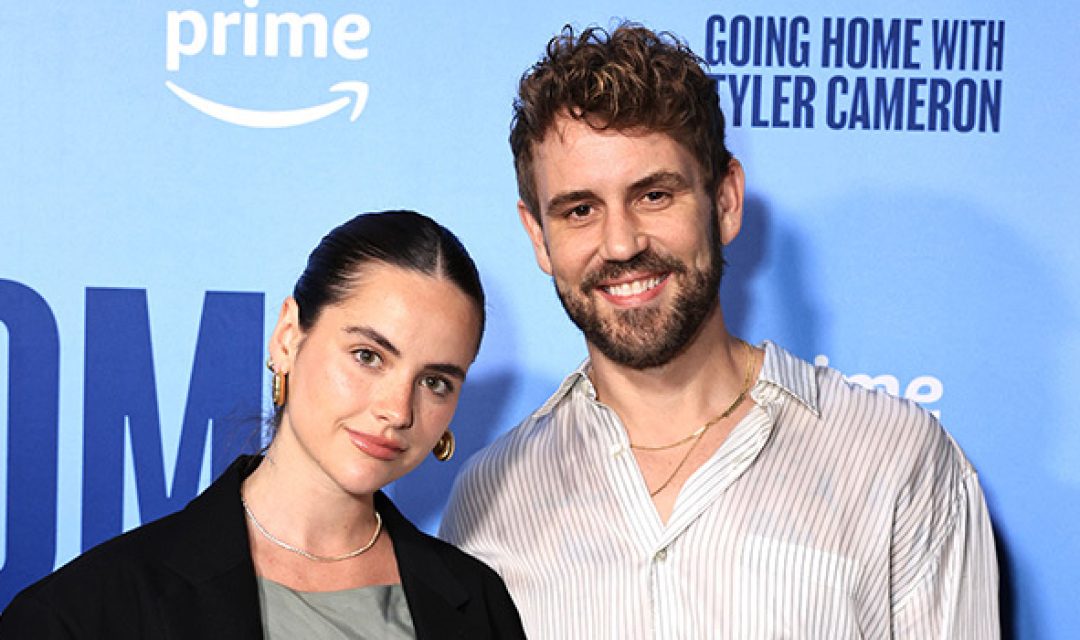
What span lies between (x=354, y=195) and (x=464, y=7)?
383mm

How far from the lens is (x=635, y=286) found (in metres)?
1.94

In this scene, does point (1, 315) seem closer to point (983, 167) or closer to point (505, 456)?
point (505, 456)

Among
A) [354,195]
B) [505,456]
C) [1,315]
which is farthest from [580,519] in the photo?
[1,315]

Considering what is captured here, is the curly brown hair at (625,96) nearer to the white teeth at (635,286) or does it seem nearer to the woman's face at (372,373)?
the white teeth at (635,286)

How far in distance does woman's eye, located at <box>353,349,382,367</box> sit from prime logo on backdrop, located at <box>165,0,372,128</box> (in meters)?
0.71

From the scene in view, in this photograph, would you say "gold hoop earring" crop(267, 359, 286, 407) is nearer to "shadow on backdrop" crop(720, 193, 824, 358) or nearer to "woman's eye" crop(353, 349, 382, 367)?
"woman's eye" crop(353, 349, 382, 367)

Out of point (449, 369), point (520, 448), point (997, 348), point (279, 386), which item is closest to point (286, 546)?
A: point (279, 386)

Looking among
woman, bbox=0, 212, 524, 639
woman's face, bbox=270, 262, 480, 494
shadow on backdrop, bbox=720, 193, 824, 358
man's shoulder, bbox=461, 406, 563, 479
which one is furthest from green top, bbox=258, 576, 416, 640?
shadow on backdrop, bbox=720, 193, 824, 358

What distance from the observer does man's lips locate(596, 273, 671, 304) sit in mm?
1927

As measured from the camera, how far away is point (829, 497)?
6.28ft

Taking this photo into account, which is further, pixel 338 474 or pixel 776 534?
pixel 776 534

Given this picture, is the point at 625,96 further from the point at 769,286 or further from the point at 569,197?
the point at 769,286

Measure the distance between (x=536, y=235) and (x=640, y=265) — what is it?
237mm

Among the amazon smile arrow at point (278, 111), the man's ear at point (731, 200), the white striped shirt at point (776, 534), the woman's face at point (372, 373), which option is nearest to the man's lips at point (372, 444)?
the woman's face at point (372, 373)
